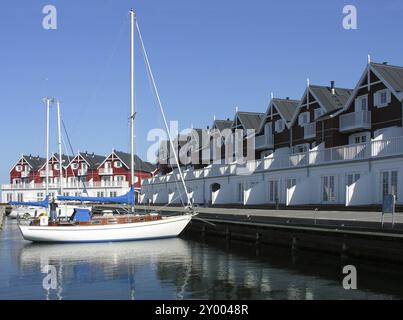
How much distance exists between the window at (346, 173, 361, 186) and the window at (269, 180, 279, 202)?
8.43 meters

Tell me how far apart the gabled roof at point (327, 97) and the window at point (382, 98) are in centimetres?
506

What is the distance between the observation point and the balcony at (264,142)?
5134 cm

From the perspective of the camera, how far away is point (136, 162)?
9762cm

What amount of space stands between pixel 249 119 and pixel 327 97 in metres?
14.1

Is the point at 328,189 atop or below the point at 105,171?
below

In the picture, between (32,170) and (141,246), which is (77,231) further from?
(32,170)

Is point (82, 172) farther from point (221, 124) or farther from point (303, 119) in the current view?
point (303, 119)

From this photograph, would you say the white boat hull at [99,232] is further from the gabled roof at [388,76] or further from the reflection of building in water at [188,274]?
the gabled roof at [388,76]

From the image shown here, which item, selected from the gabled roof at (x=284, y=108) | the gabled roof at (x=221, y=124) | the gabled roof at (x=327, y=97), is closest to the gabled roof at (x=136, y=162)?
the gabled roof at (x=221, y=124)

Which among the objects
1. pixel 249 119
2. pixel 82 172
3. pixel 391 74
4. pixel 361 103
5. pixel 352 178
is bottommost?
pixel 352 178

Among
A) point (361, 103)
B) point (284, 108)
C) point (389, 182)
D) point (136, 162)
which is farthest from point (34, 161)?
point (389, 182)

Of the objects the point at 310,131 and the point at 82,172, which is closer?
the point at 310,131

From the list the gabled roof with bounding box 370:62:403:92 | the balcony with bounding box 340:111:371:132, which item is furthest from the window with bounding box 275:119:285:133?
the gabled roof with bounding box 370:62:403:92
